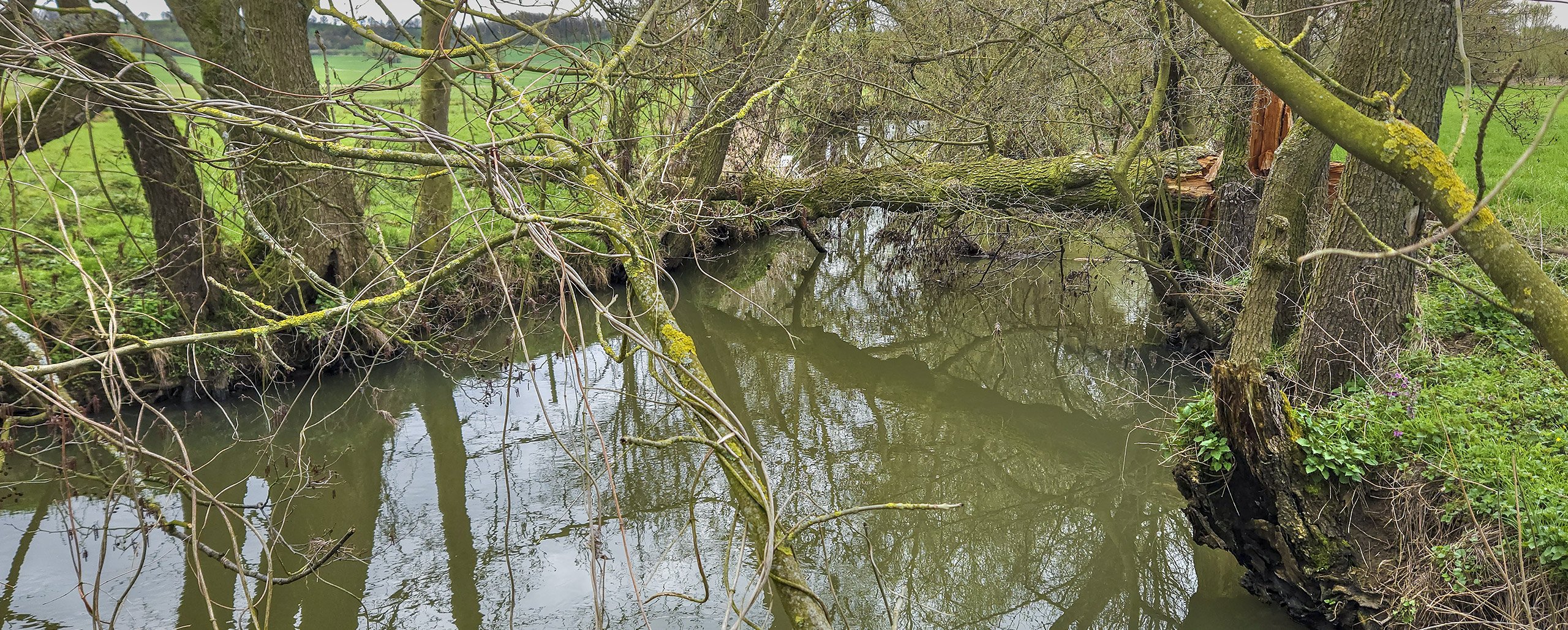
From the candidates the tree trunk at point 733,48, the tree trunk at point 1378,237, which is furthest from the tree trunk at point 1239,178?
the tree trunk at point 733,48

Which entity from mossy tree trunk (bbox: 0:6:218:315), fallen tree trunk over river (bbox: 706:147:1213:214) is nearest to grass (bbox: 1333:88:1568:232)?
fallen tree trunk over river (bbox: 706:147:1213:214)

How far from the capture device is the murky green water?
4.60 m

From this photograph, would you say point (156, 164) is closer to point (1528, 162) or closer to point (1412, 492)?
point (1412, 492)

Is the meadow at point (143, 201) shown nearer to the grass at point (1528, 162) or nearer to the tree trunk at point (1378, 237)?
the grass at point (1528, 162)

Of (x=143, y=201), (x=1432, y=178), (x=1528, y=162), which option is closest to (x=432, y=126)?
(x=143, y=201)

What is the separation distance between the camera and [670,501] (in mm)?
5816

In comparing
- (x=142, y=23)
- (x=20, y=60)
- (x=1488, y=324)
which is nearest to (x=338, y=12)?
(x=142, y=23)

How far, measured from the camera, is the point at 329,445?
269 inches

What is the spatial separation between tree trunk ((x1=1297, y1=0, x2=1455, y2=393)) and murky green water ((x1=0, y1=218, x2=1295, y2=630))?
1300mm

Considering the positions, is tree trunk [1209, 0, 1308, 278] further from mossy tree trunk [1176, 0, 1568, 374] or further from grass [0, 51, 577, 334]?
grass [0, 51, 577, 334]

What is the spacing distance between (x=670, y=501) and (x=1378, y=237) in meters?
4.20

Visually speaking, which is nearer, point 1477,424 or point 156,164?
point 1477,424

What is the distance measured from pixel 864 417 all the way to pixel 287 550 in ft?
13.9

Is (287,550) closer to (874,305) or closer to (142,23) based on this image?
(142,23)
